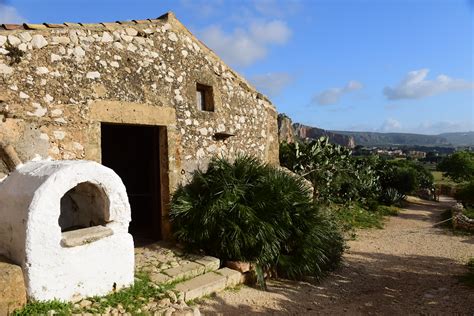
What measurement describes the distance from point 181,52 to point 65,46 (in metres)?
2.22

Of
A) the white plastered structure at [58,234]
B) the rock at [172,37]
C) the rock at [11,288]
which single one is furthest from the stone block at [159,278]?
the rock at [172,37]

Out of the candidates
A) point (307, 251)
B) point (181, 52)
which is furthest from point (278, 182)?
point (181, 52)

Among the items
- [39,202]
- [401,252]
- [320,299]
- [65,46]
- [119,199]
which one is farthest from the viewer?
[401,252]

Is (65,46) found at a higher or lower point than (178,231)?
higher

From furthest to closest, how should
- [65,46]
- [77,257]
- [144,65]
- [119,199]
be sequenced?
1. [144,65]
2. [65,46]
3. [119,199]
4. [77,257]

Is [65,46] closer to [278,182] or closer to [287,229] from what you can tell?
[278,182]

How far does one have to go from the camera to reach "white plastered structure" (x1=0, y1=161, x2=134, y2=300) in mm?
3969

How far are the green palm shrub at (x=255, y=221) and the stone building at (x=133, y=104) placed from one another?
0.44 meters

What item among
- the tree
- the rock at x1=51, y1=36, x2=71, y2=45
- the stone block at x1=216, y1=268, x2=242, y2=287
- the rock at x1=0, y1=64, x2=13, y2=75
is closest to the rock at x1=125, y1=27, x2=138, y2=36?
the rock at x1=51, y1=36, x2=71, y2=45

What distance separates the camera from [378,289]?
661 cm

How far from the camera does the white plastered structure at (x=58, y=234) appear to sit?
3.97m

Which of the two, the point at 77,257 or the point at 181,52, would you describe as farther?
the point at 181,52

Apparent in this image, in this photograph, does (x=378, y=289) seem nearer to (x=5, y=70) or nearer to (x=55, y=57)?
(x=55, y=57)

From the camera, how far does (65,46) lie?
18.0 feet
